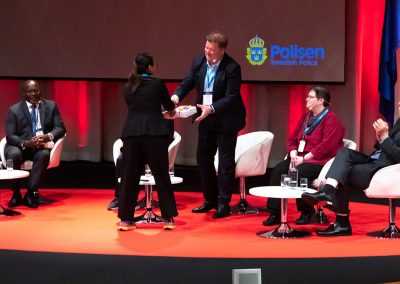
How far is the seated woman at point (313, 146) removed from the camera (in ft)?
22.0

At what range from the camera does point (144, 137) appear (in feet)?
20.6

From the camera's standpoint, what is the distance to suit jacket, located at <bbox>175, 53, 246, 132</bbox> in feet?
23.0

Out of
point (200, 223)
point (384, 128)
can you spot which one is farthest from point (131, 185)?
point (384, 128)

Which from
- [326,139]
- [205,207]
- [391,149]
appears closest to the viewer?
[391,149]

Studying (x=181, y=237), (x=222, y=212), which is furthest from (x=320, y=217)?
(x=181, y=237)

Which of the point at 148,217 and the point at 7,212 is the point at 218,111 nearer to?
the point at 148,217

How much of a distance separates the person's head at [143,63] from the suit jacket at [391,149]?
1864 mm

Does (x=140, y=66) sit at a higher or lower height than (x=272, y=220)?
higher

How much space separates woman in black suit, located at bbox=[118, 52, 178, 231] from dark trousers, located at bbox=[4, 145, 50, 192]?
1.52m

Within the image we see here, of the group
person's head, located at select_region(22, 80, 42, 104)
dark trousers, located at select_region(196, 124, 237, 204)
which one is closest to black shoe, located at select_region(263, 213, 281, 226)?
dark trousers, located at select_region(196, 124, 237, 204)

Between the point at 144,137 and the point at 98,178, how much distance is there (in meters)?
3.50

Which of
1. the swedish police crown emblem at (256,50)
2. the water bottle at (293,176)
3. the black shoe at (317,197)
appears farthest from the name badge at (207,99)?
the swedish police crown emblem at (256,50)

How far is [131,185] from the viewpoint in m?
6.35

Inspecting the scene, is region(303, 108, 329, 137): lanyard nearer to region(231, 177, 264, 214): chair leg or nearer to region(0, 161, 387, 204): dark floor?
region(231, 177, 264, 214): chair leg
